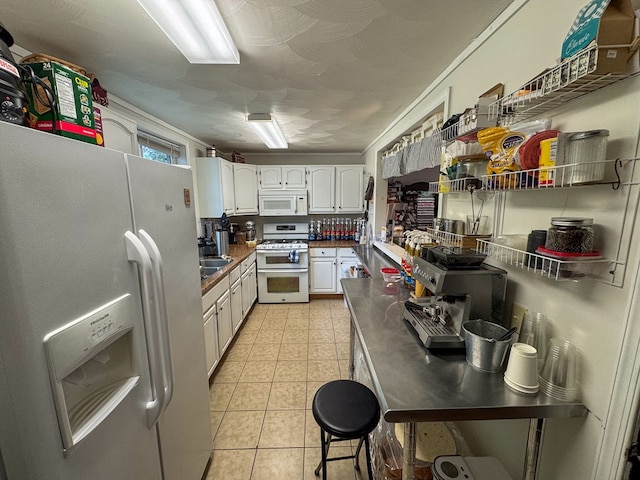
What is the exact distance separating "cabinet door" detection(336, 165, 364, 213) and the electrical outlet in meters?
3.22

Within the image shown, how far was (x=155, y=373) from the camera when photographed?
0.92m

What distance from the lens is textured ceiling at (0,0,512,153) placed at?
109 centimetres

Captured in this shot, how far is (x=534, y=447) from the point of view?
851mm

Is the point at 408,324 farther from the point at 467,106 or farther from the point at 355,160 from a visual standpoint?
the point at 355,160

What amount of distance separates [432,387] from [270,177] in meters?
3.78

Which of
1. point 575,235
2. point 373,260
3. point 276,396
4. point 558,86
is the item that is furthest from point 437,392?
point 373,260

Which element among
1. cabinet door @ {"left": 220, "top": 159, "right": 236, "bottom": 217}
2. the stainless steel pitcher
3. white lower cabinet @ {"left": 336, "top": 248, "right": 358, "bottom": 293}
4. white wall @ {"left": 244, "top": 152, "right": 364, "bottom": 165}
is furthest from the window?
white lower cabinet @ {"left": 336, "top": 248, "right": 358, "bottom": 293}

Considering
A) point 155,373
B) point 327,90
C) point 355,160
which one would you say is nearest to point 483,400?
point 155,373

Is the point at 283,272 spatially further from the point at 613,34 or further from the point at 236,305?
the point at 613,34

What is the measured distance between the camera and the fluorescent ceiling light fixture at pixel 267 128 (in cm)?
233

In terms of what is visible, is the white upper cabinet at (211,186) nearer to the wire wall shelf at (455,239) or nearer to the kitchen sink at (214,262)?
the kitchen sink at (214,262)

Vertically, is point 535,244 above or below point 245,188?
below

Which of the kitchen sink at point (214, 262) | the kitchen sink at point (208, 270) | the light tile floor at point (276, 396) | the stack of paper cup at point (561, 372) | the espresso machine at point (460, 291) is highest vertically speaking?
the espresso machine at point (460, 291)

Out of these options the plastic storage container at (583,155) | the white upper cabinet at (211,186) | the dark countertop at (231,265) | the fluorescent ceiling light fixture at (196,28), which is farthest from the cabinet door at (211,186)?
the plastic storage container at (583,155)
